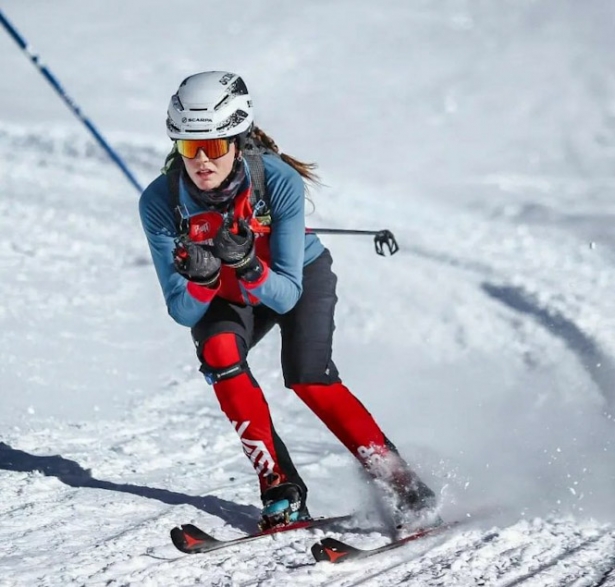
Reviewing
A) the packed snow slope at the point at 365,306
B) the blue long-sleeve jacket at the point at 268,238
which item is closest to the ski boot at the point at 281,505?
the packed snow slope at the point at 365,306

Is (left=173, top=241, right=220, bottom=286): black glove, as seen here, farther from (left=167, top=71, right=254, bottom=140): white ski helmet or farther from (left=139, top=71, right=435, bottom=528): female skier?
(left=167, top=71, right=254, bottom=140): white ski helmet

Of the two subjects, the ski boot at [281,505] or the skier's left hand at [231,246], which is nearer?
the skier's left hand at [231,246]

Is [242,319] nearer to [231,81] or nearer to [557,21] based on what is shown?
[231,81]

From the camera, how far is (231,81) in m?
3.99

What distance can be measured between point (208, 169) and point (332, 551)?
5.15 ft

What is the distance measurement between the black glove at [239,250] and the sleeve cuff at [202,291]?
191 millimetres

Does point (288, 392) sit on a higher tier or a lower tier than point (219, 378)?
higher

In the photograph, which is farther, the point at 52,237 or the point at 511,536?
the point at 52,237

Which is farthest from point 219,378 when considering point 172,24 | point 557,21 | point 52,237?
point 172,24

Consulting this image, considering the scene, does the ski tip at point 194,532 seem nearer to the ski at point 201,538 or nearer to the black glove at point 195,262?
the ski at point 201,538

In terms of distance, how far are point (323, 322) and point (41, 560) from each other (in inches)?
59.5

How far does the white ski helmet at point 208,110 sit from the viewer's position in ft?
12.6

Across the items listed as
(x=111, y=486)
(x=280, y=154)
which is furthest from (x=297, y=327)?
(x=111, y=486)

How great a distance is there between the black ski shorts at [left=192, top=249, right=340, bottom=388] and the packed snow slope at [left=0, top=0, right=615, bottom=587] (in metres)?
0.66
